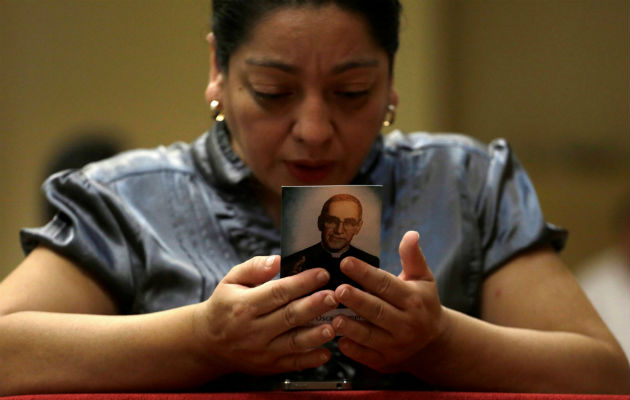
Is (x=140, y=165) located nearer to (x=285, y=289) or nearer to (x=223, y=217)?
(x=223, y=217)

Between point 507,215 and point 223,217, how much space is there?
524 mm

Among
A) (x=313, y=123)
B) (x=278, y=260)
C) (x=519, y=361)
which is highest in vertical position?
(x=313, y=123)

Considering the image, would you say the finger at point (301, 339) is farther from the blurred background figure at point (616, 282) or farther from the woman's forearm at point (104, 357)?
the blurred background figure at point (616, 282)

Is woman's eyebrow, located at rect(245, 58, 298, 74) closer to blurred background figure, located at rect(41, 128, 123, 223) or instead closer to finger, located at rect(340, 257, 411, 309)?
finger, located at rect(340, 257, 411, 309)

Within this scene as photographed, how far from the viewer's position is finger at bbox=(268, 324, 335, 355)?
111cm

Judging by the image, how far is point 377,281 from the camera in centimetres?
111

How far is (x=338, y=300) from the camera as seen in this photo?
43.7 inches

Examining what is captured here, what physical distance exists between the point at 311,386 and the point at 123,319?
11.7 inches

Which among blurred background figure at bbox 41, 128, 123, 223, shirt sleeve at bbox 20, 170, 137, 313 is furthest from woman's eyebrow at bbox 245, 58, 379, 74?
blurred background figure at bbox 41, 128, 123, 223

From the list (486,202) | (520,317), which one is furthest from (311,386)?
(486,202)

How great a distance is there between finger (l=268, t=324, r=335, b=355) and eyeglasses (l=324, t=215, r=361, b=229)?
13 centimetres

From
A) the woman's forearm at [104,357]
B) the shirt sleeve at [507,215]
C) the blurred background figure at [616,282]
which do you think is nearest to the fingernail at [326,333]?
the woman's forearm at [104,357]

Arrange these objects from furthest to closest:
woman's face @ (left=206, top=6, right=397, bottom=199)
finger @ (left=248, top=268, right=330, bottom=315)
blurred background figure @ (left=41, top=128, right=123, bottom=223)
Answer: blurred background figure @ (left=41, top=128, right=123, bottom=223) → woman's face @ (left=206, top=6, right=397, bottom=199) → finger @ (left=248, top=268, right=330, bottom=315)

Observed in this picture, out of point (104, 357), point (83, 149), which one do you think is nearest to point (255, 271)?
point (104, 357)
